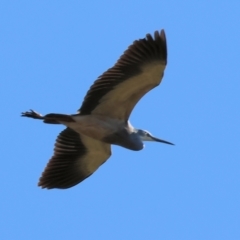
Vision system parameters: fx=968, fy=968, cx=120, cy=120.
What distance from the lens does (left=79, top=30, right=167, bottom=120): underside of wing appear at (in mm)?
13984

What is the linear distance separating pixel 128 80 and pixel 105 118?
83 centimetres

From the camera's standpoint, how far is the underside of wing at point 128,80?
14.0 metres

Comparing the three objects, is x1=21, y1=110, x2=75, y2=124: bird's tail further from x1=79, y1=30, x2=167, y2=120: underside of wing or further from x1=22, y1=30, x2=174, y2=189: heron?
x1=79, y1=30, x2=167, y2=120: underside of wing

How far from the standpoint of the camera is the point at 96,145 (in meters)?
15.7

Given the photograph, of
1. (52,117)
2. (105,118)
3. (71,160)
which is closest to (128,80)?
(105,118)

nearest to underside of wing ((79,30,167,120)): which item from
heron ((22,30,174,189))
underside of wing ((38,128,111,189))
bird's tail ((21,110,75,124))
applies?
heron ((22,30,174,189))

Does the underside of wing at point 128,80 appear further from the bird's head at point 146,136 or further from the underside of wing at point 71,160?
the underside of wing at point 71,160

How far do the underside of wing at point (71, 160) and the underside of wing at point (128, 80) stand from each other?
1092 millimetres

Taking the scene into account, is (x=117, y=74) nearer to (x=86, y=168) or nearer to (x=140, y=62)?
(x=140, y=62)

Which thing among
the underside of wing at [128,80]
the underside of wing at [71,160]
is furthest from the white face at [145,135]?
the underside of wing at [71,160]

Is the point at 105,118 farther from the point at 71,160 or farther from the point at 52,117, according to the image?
the point at 71,160

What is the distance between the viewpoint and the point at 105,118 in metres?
14.8

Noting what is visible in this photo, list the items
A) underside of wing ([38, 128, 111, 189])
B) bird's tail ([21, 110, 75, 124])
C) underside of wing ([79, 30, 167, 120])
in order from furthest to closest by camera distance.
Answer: underside of wing ([38, 128, 111, 189]) → bird's tail ([21, 110, 75, 124]) → underside of wing ([79, 30, 167, 120])

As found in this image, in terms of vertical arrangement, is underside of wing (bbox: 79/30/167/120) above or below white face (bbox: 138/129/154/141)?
above
